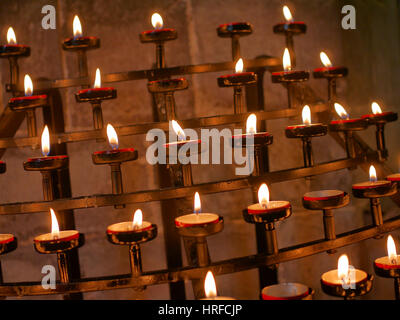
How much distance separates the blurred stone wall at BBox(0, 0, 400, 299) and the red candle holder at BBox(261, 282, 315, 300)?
85cm

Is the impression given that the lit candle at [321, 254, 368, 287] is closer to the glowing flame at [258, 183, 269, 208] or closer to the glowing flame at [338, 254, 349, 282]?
the glowing flame at [338, 254, 349, 282]

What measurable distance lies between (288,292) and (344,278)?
12 centimetres

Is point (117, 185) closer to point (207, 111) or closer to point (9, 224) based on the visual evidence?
point (207, 111)

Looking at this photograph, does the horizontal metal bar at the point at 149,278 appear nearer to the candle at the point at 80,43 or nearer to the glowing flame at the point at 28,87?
the glowing flame at the point at 28,87

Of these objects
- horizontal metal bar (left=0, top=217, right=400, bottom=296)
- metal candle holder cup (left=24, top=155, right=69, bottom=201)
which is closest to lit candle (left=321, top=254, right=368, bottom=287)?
horizontal metal bar (left=0, top=217, right=400, bottom=296)

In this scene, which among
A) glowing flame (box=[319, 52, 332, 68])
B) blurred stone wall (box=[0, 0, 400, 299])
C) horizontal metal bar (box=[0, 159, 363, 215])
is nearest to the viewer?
horizontal metal bar (box=[0, 159, 363, 215])

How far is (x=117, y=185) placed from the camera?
1.18 metres

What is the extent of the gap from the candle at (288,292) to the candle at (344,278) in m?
0.06

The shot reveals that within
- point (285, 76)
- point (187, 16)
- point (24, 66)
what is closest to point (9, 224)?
point (24, 66)

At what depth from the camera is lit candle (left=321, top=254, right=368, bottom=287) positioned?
965 millimetres

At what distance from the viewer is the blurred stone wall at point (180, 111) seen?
180 cm

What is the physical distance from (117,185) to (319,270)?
1.10 meters
